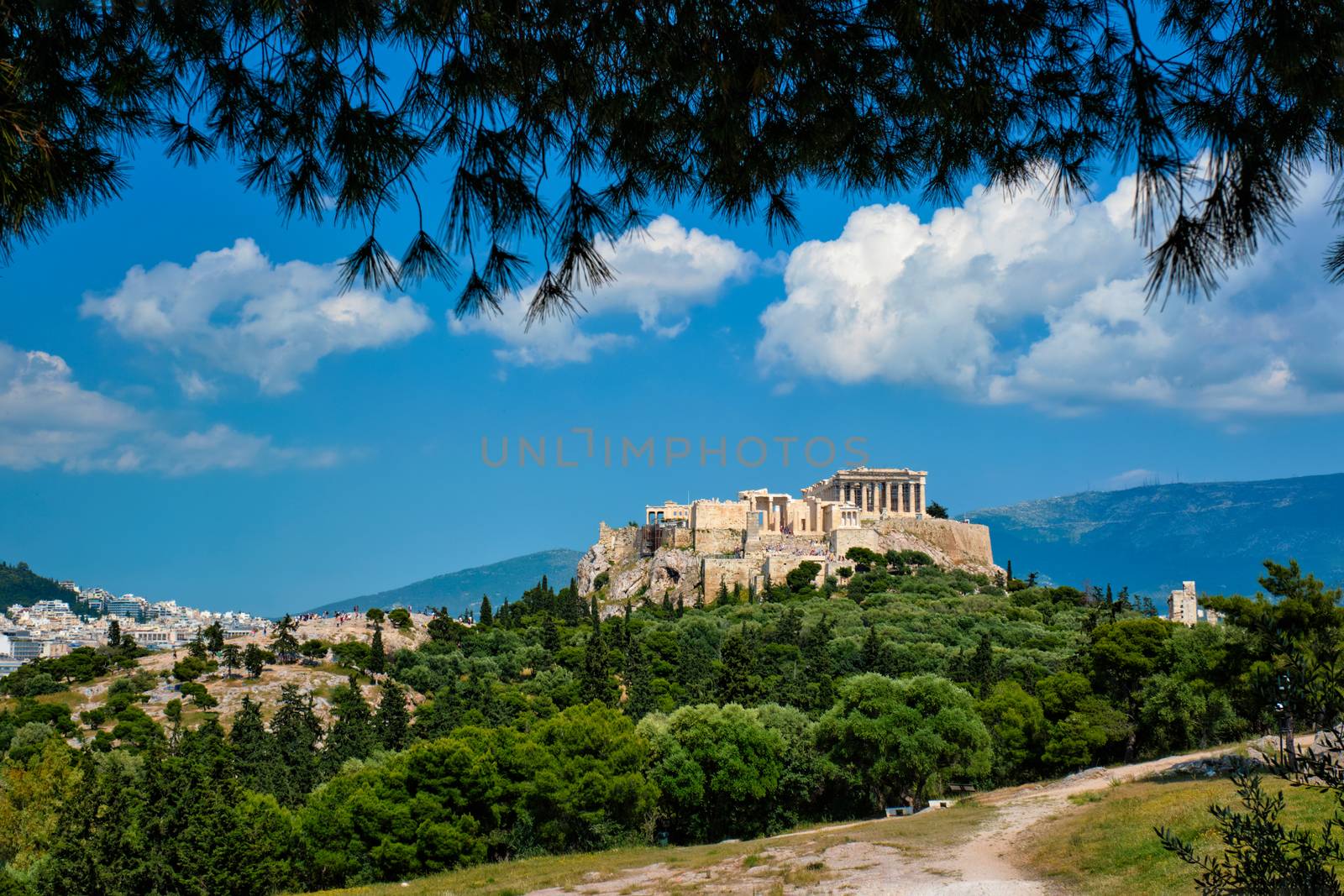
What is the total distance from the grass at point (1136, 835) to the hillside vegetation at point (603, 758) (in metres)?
5.61

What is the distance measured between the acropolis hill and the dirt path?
56.2 metres

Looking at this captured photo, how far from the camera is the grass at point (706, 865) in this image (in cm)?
2030

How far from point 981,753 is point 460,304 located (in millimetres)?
31149

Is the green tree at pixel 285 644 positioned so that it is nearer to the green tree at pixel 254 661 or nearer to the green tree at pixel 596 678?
the green tree at pixel 254 661

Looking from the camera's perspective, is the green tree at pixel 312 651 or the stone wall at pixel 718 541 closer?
the green tree at pixel 312 651

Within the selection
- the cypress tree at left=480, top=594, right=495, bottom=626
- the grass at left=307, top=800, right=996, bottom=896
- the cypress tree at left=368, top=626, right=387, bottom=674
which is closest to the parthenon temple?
the cypress tree at left=480, top=594, right=495, bottom=626

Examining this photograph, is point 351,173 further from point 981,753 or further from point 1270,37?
point 981,753

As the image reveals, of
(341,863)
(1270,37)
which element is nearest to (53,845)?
(341,863)

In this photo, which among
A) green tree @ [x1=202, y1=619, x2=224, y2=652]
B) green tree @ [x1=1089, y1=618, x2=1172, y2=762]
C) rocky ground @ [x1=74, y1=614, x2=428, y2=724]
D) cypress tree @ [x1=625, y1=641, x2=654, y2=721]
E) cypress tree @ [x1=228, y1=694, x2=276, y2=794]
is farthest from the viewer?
green tree @ [x1=202, y1=619, x2=224, y2=652]

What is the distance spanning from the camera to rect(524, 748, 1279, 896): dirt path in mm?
17125

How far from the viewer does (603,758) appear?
3428 cm

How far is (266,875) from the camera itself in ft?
96.8

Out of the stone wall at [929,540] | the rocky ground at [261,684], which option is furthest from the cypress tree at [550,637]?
the stone wall at [929,540]

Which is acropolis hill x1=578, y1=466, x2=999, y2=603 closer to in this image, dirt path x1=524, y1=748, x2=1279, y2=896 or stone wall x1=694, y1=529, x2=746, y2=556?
stone wall x1=694, y1=529, x2=746, y2=556
